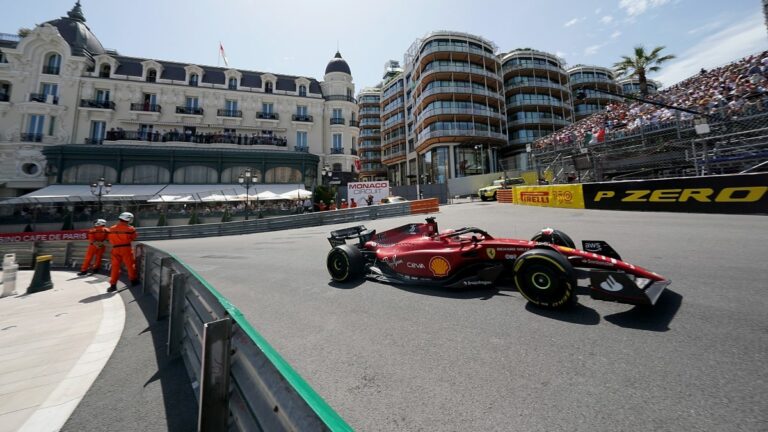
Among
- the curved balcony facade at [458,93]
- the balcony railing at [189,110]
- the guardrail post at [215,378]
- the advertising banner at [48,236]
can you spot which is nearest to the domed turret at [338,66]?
the curved balcony facade at [458,93]

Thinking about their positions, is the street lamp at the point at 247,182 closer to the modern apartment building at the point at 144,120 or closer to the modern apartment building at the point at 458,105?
the modern apartment building at the point at 144,120

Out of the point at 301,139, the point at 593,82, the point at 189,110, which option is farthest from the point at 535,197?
the point at 593,82

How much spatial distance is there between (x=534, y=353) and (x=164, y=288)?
4.40 meters

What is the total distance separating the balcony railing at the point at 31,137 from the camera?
22.6 m

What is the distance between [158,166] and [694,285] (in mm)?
32203

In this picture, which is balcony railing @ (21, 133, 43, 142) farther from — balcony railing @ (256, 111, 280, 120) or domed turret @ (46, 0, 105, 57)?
balcony railing @ (256, 111, 280, 120)

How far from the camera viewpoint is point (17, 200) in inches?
790

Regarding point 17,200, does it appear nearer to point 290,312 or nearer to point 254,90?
point 254,90

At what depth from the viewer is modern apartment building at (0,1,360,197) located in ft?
75.4

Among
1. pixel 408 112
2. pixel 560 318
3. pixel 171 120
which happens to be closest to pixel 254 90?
pixel 171 120

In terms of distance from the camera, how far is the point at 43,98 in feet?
77.6

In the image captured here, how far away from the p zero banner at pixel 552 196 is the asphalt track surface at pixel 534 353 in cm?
955

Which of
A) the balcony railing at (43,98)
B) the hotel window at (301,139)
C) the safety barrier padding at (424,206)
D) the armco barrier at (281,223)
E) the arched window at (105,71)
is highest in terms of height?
the arched window at (105,71)

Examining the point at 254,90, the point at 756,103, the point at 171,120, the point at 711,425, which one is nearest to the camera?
the point at 711,425
